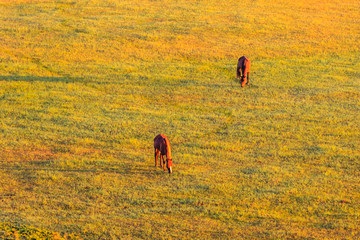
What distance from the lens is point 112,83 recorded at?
21531 mm

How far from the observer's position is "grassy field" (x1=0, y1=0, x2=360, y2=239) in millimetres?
11336

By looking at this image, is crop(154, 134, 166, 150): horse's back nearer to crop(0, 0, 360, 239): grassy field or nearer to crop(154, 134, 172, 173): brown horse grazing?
crop(154, 134, 172, 173): brown horse grazing

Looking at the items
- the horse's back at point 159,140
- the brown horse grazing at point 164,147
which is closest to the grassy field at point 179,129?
the brown horse grazing at point 164,147

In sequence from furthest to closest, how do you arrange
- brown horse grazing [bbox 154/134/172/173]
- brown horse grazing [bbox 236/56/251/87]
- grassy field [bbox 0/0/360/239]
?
1. brown horse grazing [bbox 236/56/251/87]
2. brown horse grazing [bbox 154/134/172/173]
3. grassy field [bbox 0/0/360/239]

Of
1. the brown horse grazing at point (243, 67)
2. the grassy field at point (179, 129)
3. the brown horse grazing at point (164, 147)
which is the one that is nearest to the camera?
the grassy field at point (179, 129)

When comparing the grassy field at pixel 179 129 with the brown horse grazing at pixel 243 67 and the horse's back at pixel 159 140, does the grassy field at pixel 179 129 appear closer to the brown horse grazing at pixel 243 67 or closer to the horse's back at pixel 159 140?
the brown horse grazing at pixel 243 67

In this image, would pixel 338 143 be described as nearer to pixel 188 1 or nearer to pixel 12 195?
pixel 12 195

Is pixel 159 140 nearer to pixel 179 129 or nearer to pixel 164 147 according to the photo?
pixel 164 147

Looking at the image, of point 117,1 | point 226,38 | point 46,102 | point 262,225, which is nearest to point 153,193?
point 262,225

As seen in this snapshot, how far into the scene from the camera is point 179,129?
16750 mm

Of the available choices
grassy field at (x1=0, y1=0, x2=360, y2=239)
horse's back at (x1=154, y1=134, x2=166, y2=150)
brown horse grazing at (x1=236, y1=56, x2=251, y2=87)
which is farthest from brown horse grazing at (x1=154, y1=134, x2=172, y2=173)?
brown horse grazing at (x1=236, y1=56, x2=251, y2=87)

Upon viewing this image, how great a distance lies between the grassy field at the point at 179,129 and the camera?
11336 mm

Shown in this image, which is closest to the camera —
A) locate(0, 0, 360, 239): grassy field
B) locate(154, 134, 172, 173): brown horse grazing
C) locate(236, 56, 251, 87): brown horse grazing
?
locate(0, 0, 360, 239): grassy field

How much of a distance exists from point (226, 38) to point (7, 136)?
16718 millimetres
